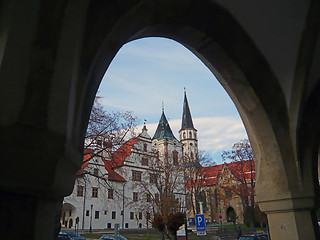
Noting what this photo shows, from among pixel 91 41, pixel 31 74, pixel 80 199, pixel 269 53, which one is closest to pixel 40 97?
pixel 31 74

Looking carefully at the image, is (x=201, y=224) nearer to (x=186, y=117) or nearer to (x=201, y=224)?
(x=201, y=224)

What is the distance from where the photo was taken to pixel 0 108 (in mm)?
1263

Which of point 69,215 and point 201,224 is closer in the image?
point 201,224

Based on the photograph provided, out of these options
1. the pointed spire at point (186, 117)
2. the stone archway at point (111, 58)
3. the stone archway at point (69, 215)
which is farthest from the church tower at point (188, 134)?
the stone archway at point (111, 58)

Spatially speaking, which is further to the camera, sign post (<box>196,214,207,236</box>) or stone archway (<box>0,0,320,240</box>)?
sign post (<box>196,214,207,236</box>)

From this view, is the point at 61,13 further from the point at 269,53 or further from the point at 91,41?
the point at 269,53

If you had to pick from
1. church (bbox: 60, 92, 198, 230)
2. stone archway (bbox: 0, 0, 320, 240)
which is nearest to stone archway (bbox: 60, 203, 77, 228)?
church (bbox: 60, 92, 198, 230)

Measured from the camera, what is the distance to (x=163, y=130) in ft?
184

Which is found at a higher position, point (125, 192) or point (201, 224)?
point (125, 192)

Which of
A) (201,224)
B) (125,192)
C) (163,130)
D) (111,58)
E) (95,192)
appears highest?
(163,130)

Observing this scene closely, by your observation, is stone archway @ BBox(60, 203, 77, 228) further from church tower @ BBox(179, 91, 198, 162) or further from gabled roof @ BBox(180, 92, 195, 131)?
gabled roof @ BBox(180, 92, 195, 131)

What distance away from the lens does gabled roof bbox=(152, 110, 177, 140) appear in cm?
5443

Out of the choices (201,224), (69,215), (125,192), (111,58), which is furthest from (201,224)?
(125,192)

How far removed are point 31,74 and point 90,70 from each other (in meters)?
0.45
